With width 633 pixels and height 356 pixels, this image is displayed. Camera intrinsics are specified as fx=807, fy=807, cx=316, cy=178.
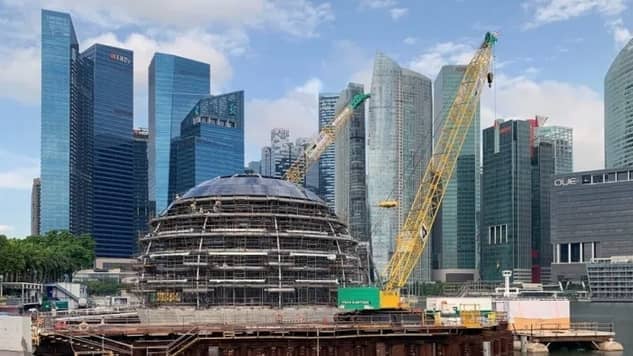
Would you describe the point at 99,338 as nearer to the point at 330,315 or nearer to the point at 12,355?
the point at 12,355

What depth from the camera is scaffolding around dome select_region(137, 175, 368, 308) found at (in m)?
105

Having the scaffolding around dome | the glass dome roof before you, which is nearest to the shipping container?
the scaffolding around dome

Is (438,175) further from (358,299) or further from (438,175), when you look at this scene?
(358,299)

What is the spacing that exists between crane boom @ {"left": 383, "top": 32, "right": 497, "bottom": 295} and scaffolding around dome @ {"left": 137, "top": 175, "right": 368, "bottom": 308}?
90.8ft

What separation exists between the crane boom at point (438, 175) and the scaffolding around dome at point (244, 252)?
2768cm

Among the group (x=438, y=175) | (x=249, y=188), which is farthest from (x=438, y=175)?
(x=249, y=188)

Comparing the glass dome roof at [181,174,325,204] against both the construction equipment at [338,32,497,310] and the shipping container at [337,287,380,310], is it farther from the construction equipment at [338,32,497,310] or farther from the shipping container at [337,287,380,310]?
the construction equipment at [338,32,497,310]

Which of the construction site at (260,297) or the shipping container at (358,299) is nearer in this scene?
the construction site at (260,297)

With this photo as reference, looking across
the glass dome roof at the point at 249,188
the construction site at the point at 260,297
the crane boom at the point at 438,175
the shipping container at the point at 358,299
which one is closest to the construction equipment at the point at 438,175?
the crane boom at the point at 438,175

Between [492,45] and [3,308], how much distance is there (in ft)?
301

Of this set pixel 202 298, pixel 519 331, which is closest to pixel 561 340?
pixel 519 331

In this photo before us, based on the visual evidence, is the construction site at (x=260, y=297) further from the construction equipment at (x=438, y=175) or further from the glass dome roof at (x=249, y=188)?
the construction equipment at (x=438, y=175)

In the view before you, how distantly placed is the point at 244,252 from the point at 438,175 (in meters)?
51.1

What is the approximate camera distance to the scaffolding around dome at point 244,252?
346 ft
